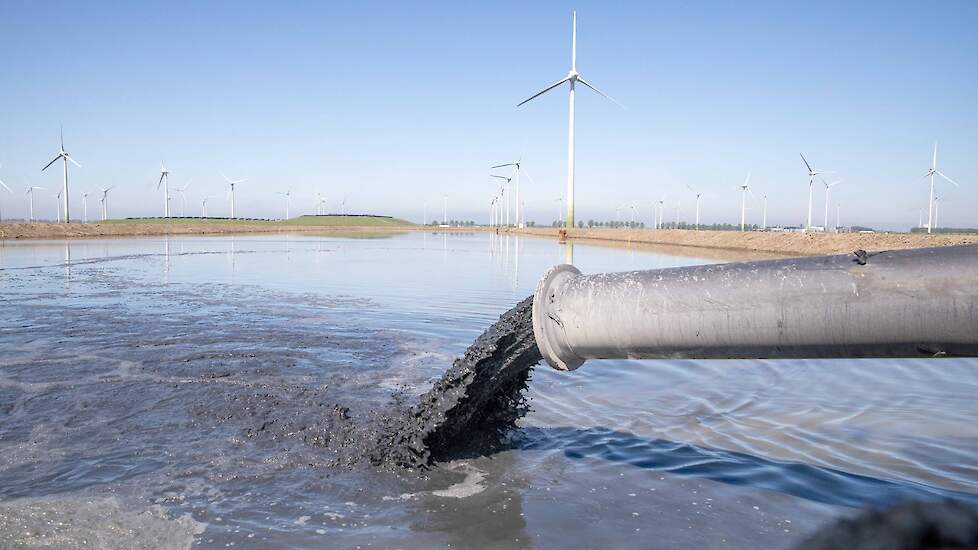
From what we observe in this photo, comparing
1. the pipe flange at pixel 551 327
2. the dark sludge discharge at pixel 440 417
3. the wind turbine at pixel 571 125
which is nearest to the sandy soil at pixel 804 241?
the wind turbine at pixel 571 125

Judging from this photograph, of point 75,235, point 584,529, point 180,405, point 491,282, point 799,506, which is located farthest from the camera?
point 75,235

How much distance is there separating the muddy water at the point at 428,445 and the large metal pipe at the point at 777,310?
1630 millimetres

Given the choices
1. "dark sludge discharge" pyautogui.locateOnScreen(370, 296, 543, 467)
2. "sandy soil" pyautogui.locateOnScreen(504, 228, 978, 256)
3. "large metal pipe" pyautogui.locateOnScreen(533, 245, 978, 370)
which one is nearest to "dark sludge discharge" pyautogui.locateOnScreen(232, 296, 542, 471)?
"dark sludge discharge" pyautogui.locateOnScreen(370, 296, 543, 467)

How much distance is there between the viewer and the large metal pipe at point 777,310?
6.84 ft

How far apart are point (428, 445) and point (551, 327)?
2349mm

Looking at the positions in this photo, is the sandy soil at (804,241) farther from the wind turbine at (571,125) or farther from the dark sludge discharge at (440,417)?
the dark sludge discharge at (440,417)

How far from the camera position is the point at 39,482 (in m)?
4.62

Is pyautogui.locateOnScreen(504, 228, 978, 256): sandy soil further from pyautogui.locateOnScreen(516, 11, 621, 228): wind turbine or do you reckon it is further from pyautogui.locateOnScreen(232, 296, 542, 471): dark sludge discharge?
pyautogui.locateOnScreen(232, 296, 542, 471): dark sludge discharge

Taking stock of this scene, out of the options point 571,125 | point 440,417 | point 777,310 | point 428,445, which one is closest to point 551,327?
point 777,310

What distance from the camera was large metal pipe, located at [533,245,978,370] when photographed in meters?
2.09

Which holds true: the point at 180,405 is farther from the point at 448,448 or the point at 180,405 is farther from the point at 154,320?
the point at 154,320

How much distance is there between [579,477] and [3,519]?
12.3ft

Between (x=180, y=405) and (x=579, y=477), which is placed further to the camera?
(x=180, y=405)

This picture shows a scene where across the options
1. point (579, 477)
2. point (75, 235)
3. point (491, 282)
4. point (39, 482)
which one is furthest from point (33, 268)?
point (75, 235)
